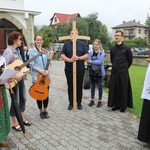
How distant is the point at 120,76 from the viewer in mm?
5344

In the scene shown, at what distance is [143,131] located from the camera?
3.56m

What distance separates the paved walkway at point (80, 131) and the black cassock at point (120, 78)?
0.32 meters

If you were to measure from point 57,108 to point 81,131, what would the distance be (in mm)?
1698

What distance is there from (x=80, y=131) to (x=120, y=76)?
6.14ft

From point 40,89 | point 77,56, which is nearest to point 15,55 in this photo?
point 40,89

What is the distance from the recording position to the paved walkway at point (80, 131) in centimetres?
370

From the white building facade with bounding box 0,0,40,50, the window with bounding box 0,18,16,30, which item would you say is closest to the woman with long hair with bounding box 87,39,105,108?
the white building facade with bounding box 0,0,40,50

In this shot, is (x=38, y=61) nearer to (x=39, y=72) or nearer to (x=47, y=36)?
(x=39, y=72)

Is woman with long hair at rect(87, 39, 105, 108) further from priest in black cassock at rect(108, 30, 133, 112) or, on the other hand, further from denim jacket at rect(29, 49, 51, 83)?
denim jacket at rect(29, 49, 51, 83)

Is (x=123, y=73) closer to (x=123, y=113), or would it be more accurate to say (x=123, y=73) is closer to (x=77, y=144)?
(x=123, y=113)

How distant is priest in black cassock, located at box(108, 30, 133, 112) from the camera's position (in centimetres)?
525

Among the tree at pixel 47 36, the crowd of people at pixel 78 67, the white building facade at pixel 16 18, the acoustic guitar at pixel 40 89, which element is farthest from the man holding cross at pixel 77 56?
the tree at pixel 47 36

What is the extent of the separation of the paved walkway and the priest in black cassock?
0.30 metres

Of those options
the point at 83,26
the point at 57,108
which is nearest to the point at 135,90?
the point at 57,108
